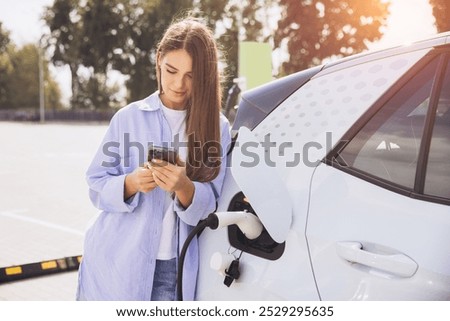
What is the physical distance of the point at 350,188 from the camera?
1348mm

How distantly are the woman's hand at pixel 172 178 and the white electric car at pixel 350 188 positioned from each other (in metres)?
0.15

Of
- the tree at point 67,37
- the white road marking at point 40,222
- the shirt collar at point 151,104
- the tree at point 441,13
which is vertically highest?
the tree at point 67,37

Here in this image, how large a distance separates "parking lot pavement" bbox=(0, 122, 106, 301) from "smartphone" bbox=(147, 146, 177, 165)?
239 cm

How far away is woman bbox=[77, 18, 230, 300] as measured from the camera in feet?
5.56

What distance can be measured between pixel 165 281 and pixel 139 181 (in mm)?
403

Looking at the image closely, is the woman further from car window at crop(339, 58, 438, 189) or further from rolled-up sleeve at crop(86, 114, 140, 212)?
car window at crop(339, 58, 438, 189)

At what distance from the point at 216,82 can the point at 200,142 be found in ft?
0.69

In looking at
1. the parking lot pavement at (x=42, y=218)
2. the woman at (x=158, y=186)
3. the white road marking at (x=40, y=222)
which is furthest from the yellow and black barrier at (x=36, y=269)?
the woman at (x=158, y=186)

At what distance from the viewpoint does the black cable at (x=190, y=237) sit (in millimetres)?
1490

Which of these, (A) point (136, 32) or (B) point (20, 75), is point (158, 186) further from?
(A) point (136, 32)

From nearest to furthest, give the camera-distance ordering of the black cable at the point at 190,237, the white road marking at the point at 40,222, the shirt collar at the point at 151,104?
the black cable at the point at 190,237
the shirt collar at the point at 151,104
the white road marking at the point at 40,222

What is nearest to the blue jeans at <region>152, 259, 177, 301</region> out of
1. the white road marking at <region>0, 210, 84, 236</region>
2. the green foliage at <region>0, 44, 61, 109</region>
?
the white road marking at <region>0, 210, 84, 236</region>

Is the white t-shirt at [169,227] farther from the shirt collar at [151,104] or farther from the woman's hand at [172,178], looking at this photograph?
the woman's hand at [172,178]
